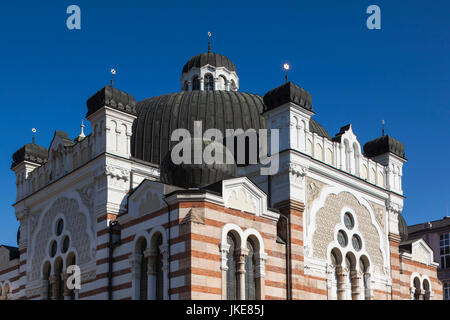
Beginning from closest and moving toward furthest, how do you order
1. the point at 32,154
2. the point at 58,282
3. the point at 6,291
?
the point at 58,282 < the point at 6,291 < the point at 32,154

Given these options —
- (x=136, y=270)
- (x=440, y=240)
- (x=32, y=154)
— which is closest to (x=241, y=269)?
(x=136, y=270)

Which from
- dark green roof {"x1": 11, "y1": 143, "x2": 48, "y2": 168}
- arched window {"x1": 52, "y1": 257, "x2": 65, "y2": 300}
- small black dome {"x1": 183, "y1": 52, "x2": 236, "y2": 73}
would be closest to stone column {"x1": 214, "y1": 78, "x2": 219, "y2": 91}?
small black dome {"x1": 183, "y1": 52, "x2": 236, "y2": 73}

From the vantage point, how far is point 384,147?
31297mm

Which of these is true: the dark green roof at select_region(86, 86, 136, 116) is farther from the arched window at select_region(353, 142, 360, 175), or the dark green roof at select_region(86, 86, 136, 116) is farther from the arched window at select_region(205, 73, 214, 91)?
the arched window at select_region(205, 73, 214, 91)

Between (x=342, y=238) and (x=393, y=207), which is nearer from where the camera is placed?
(x=342, y=238)

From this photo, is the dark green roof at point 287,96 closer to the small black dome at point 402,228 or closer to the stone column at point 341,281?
the stone column at point 341,281

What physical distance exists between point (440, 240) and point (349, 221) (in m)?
19.6

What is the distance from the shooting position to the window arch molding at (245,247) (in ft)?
73.7

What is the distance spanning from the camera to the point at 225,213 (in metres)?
23.0

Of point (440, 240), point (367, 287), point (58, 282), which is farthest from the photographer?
point (440, 240)

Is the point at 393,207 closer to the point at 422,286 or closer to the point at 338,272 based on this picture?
the point at 422,286

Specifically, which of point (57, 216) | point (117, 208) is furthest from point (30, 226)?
point (117, 208)

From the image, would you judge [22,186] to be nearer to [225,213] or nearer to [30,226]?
[30,226]
